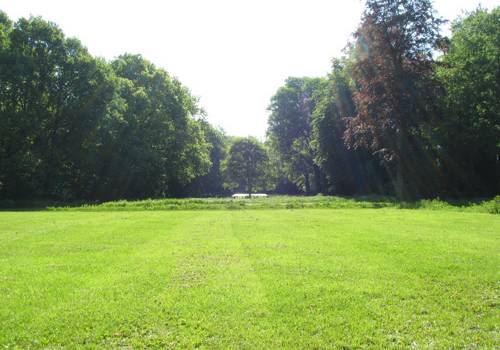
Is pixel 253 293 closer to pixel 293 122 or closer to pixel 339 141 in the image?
pixel 339 141

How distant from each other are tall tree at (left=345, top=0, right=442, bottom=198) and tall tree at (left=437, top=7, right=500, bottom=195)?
184cm

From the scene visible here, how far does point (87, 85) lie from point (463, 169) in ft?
127

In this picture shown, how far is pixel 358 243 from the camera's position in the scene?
12.7m

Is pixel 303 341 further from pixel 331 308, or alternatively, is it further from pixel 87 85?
pixel 87 85

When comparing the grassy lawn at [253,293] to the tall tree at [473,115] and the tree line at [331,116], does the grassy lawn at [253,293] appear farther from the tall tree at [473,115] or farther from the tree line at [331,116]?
the tall tree at [473,115]

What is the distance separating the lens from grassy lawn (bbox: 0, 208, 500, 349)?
18.3ft

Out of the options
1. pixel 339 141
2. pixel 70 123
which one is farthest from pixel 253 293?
pixel 339 141

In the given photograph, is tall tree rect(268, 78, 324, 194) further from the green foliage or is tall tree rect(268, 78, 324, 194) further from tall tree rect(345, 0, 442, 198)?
tall tree rect(345, 0, 442, 198)

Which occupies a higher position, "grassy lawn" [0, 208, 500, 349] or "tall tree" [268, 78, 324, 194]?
"tall tree" [268, 78, 324, 194]

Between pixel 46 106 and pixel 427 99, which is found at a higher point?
pixel 46 106

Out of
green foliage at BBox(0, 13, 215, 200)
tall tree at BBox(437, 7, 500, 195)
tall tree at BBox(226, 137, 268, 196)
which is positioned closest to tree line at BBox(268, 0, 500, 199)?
tall tree at BBox(437, 7, 500, 195)

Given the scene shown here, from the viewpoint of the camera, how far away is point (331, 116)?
51.4 meters

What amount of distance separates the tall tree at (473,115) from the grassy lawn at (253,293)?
25509 millimetres

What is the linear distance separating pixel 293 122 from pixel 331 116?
21.1 meters
